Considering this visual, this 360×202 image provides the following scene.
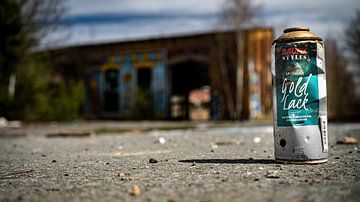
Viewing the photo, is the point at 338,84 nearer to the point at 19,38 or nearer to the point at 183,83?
the point at 183,83

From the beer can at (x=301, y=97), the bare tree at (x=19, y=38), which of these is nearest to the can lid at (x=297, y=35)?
the beer can at (x=301, y=97)

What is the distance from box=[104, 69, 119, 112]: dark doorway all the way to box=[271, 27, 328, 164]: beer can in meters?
33.6

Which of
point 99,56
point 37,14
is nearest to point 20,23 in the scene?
point 37,14

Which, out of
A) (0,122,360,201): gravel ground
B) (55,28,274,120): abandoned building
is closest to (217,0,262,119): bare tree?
(55,28,274,120): abandoned building

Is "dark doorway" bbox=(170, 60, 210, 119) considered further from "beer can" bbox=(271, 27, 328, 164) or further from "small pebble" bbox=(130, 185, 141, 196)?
"small pebble" bbox=(130, 185, 141, 196)

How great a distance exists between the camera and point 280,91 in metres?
6.65

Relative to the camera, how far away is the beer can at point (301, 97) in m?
6.49

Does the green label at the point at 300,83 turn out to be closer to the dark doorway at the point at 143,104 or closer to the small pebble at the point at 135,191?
the small pebble at the point at 135,191

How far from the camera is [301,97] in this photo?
652 cm

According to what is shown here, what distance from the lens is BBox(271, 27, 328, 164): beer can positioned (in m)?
6.49

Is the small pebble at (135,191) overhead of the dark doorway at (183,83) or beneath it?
beneath

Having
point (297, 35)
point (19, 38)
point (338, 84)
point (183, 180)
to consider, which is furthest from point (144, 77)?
point (183, 180)

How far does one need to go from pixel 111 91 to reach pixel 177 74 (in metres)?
5.77

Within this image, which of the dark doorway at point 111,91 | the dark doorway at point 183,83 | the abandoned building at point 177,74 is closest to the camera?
the abandoned building at point 177,74
